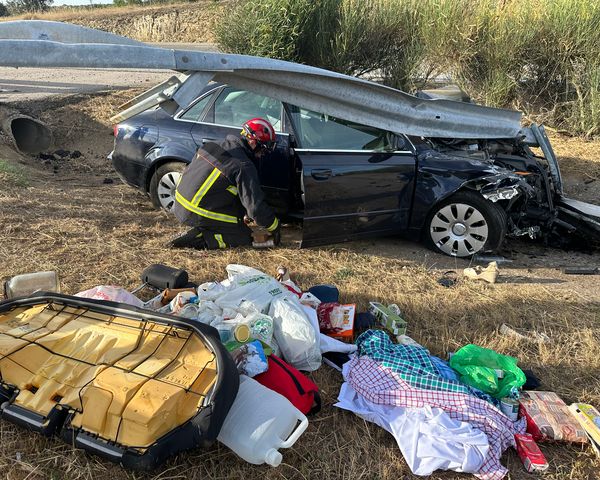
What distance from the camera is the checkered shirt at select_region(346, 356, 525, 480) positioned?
2.42m

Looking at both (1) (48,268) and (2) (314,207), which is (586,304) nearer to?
(2) (314,207)

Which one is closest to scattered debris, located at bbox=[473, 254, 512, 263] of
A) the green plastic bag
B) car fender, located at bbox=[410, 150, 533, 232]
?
car fender, located at bbox=[410, 150, 533, 232]

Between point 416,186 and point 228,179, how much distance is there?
184cm

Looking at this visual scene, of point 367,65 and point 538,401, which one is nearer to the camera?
point 538,401

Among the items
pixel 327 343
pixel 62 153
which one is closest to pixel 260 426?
pixel 327 343

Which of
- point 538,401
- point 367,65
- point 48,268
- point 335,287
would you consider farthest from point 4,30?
point 367,65

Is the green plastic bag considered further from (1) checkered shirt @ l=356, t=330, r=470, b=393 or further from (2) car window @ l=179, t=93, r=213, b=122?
(2) car window @ l=179, t=93, r=213, b=122

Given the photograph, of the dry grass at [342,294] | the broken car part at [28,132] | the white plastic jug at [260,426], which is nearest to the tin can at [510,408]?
the dry grass at [342,294]

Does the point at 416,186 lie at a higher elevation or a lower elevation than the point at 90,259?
higher

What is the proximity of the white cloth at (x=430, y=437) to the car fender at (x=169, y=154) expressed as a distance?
332cm

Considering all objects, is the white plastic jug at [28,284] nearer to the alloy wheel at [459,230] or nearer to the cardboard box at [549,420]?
the cardboard box at [549,420]

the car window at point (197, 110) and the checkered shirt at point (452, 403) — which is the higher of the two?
the car window at point (197, 110)

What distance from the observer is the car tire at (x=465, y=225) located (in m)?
4.73

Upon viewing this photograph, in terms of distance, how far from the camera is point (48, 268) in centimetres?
398
